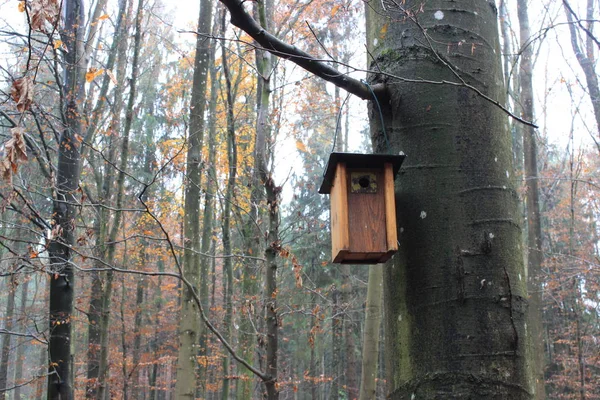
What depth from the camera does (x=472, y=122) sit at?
194cm

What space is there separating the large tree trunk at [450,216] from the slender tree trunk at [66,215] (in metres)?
4.31

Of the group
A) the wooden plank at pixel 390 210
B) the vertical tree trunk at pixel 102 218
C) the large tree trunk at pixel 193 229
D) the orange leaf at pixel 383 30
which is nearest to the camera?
the wooden plank at pixel 390 210

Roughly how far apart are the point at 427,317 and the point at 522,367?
1.14 feet

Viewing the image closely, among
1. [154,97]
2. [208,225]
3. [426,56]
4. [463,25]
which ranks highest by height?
[154,97]

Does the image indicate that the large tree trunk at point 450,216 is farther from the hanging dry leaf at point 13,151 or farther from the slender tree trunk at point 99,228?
the slender tree trunk at point 99,228

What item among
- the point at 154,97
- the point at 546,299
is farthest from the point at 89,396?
the point at 546,299

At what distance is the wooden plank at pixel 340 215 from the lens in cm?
201

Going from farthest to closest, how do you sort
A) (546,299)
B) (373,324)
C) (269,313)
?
1. (546,299)
2. (373,324)
3. (269,313)

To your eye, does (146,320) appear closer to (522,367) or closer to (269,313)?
(269,313)

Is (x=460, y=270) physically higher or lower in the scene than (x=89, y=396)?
higher

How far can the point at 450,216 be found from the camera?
5.94ft

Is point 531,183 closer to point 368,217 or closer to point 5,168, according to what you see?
point 368,217

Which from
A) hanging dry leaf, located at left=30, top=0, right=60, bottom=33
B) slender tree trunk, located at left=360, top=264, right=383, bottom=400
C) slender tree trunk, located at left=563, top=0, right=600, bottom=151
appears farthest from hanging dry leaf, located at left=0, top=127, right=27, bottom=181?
slender tree trunk, located at left=563, top=0, right=600, bottom=151

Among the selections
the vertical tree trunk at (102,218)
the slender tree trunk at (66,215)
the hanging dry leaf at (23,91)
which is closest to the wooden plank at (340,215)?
the hanging dry leaf at (23,91)
